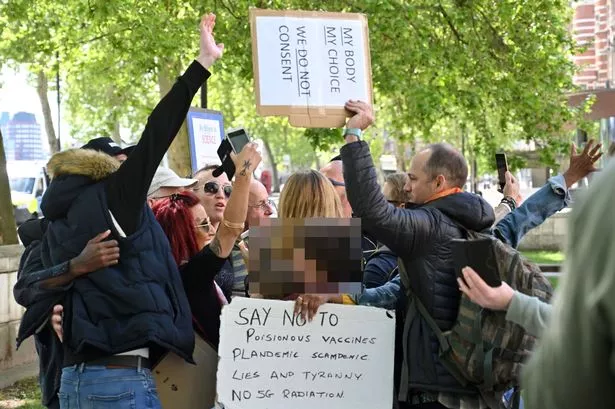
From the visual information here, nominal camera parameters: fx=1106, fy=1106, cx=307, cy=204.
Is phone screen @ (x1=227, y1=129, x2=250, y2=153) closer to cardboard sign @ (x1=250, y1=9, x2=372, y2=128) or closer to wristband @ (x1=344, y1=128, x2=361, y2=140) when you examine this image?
cardboard sign @ (x1=250, y1=9, x2=372, y2=128)

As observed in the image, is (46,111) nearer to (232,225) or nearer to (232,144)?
(232,144)

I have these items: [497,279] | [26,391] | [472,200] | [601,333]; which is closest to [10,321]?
[26,391]

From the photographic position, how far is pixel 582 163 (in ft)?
16.2

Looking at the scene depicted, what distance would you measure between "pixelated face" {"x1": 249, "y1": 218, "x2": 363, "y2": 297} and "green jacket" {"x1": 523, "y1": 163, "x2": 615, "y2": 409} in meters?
2.47

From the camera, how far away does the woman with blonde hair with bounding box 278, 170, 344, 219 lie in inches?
160

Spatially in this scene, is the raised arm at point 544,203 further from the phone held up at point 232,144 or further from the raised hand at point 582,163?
the phone held up at point 232,144

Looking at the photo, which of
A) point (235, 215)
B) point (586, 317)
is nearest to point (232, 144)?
point (235, 215)

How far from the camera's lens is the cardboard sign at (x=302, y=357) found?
4113 mm

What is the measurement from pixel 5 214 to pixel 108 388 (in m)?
7.44

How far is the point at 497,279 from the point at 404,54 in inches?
438

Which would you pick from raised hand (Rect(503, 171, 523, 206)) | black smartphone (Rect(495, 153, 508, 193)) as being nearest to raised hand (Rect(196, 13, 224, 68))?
black smartphone (Rect(495, 153, 508, 193))

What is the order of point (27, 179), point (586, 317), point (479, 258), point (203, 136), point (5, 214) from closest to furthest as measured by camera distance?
point (586, 317) < point (479, 258) < point (203, 136) < point (5, 214) < point (27, 179)

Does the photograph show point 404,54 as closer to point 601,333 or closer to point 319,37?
point 319,37

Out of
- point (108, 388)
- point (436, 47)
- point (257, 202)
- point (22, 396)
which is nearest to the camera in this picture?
point (108, 388)
